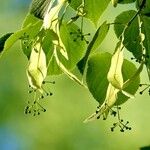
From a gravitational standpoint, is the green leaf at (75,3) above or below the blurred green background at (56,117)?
above

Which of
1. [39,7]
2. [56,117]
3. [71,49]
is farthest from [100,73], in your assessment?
[56,117]

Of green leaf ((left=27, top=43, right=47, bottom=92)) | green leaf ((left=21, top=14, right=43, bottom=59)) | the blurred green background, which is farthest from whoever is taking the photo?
the blurred green background

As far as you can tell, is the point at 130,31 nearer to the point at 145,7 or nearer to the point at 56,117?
the point at 145,7

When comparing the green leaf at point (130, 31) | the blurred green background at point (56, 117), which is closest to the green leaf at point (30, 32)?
the green leaf at point (130, 31)

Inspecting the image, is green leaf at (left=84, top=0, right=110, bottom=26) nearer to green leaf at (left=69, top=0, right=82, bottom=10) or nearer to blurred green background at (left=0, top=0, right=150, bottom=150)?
green leaf at (left=69, top=0, right=82, bottom=10)

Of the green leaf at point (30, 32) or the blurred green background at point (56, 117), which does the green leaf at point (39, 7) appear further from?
the blurred green background at point (56, 117)

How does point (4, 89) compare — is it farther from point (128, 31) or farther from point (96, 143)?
point (128, 31)

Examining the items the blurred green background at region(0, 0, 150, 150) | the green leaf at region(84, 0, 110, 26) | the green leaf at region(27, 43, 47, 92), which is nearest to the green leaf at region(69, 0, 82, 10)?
the green leaf at region(84, 0, 110, 26)
